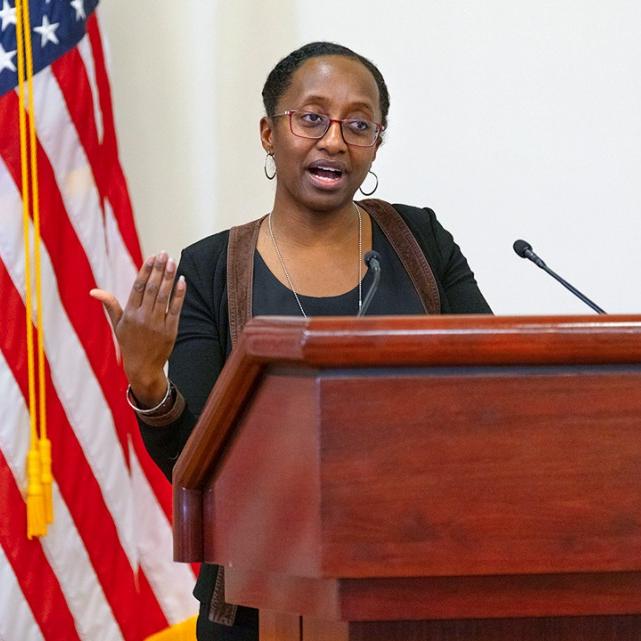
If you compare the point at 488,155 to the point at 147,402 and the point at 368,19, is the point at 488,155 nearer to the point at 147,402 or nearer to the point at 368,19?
the point at 368,19

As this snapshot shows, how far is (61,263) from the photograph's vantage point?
2.44 metres

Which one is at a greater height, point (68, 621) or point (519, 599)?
point (519, 599)

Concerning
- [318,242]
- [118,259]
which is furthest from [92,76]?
[318,242]

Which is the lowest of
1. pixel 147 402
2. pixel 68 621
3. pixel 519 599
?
pixel 68 621

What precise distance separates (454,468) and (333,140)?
0.95m

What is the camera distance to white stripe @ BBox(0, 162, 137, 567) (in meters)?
2.33

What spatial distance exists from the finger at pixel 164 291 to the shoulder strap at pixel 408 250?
51cm

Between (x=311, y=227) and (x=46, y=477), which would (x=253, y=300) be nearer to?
(x=311, y=227)

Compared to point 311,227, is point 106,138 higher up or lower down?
higher up

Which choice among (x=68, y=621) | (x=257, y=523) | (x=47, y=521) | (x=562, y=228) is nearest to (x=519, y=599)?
(x=257, y=523)

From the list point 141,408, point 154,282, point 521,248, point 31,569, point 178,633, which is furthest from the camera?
point 178,633

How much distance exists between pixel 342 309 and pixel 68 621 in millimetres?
1086

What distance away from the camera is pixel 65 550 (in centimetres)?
241

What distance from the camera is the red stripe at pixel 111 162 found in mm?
2525
